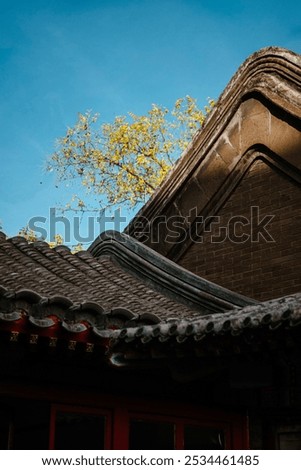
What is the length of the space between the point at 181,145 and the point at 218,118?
11230 mm

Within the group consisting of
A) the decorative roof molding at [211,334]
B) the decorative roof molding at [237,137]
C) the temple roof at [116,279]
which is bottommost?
the decorative roof molding at [211,334]

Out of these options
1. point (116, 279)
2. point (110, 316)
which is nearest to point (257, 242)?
point (116, 279)

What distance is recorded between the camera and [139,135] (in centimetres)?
2248

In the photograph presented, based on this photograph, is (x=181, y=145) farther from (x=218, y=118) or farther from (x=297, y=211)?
(x=297, y=211)

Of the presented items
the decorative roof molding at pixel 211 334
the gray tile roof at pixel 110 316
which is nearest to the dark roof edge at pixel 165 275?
the gray tile roof at pixel 110 316

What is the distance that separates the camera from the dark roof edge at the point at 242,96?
10305 mm

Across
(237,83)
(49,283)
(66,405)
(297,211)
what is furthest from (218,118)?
(66,405)

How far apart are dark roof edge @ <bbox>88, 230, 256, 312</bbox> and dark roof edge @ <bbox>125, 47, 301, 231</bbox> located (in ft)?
3.75

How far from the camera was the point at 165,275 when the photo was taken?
9.04 meters

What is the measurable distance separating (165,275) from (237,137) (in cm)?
262

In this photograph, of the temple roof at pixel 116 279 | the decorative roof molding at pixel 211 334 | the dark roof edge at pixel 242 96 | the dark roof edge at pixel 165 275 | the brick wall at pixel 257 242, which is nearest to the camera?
the decorative roof molding at pixel 211 334

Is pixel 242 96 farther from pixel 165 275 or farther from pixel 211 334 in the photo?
pixel 211 334

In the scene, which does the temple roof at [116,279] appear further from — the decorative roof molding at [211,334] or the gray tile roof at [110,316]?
the decorative roof molding at [211,334]

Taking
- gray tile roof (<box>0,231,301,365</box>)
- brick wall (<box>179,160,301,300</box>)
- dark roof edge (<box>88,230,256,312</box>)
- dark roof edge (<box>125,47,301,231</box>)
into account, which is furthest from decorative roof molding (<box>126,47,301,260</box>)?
gray tile roof (<box>0,231,301,365</box>)
